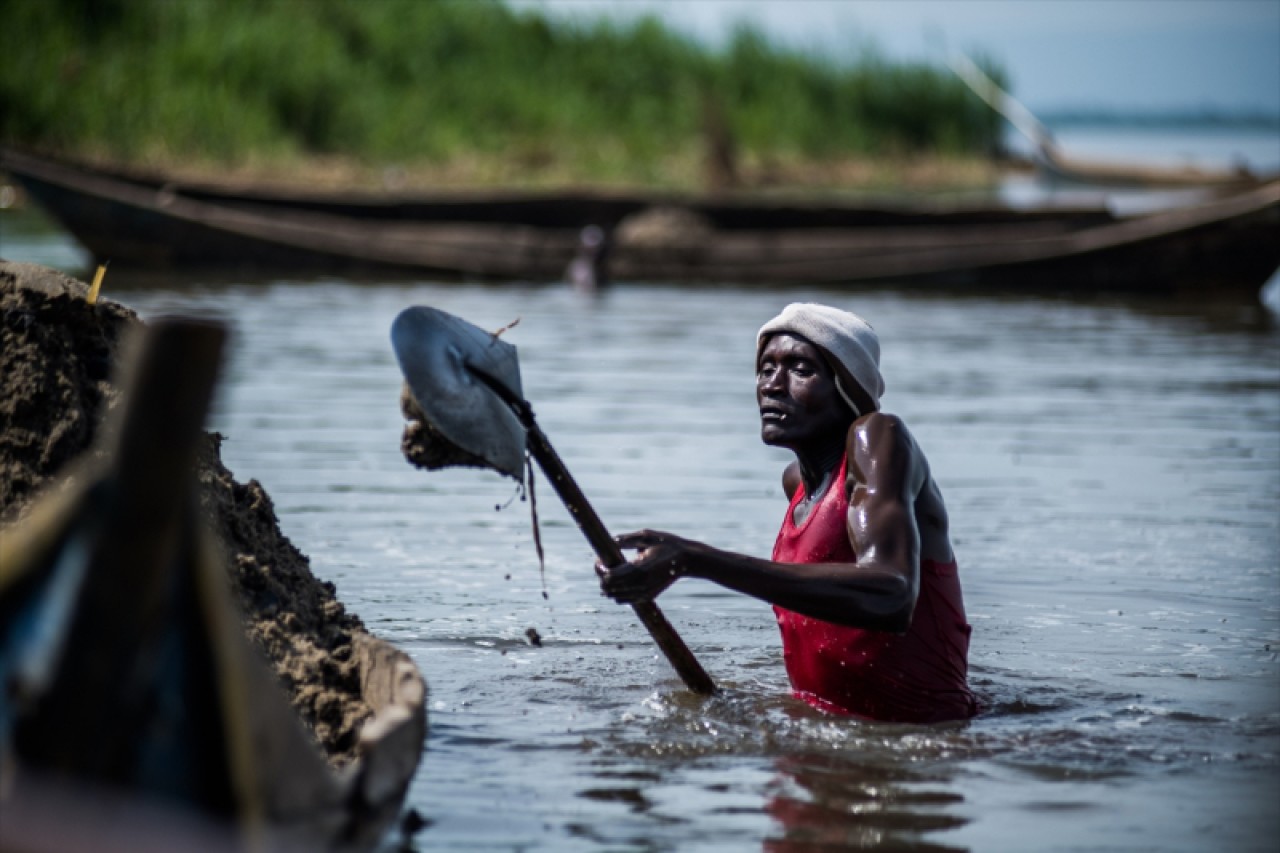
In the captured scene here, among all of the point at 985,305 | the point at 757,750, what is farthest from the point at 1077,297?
the point at 757,750

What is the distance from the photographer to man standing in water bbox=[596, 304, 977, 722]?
3520mm

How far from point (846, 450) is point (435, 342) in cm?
95

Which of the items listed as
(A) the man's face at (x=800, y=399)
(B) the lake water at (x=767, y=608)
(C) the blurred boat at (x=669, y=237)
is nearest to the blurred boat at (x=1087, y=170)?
(C) the blurred boat at (x=669, y=237)

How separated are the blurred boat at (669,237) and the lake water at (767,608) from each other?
102 inches

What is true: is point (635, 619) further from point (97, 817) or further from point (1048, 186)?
point (1048, 186)

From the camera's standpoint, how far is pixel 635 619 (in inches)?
218

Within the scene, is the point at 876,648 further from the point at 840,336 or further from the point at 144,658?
the point at 144,658

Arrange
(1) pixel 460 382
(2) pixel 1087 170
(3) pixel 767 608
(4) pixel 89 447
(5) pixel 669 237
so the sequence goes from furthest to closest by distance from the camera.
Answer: (2) pixel 1087 170 < (5) pixel 669 237 < (3) pixel 767 608 < (4) pixel 89 447 < (1) pixel 460 382

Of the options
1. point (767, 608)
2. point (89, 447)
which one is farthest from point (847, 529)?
point (767, 608)

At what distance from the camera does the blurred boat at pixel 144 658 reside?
7.39ft

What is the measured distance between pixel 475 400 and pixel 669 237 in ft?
42.5

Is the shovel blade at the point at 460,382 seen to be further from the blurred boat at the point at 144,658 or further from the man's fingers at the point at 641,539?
the blurred boat at the point at 144,658

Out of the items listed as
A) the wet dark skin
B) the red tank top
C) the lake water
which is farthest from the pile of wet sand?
the red tank top

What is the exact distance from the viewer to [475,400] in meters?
3.45
